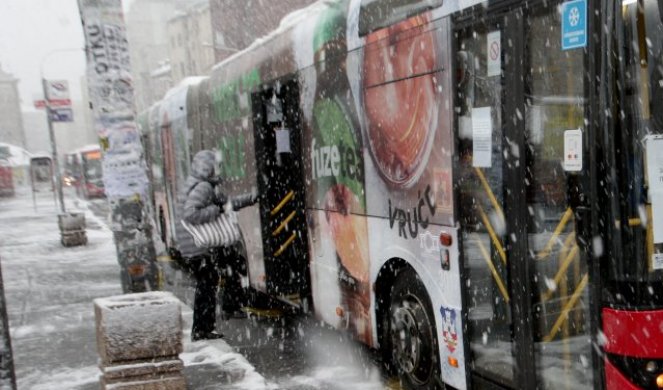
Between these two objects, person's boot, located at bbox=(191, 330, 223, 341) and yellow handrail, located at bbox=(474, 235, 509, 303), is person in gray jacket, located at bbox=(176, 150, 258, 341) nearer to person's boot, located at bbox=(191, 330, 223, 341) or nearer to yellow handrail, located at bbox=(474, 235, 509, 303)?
person's boot, located at bbox=(191, 330, 223, 341)

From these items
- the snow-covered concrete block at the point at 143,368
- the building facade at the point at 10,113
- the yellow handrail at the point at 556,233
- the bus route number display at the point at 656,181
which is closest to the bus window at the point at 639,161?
the bus route number display at the point at 656,181

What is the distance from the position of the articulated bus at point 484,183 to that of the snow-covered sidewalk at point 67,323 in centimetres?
126

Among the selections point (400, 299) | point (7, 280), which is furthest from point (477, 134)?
point (7, 280)

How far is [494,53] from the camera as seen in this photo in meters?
4.31

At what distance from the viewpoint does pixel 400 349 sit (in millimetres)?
5594

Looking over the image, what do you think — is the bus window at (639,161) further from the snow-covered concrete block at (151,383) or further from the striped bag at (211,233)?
the striped bag at (211,233)

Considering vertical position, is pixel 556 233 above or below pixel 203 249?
above

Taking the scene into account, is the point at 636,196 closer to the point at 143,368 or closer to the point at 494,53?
the point at 494,53

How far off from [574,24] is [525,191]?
0.98 meters

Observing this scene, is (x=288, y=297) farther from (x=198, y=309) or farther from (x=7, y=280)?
(x=7, y=280)

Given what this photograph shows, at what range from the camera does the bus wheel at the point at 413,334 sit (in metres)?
5.23

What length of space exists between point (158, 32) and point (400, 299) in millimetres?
100158

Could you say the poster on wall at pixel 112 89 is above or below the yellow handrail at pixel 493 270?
above

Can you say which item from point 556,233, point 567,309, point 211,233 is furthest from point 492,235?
point 211,233
